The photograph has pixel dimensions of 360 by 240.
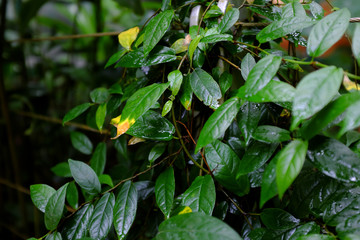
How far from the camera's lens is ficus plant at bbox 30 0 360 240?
0.36 metres

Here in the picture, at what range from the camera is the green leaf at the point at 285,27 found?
0.44 m

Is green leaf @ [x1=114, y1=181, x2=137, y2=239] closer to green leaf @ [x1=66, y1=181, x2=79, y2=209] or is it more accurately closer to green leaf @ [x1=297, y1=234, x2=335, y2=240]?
green leaf @ [x1=66, y1=181, x2=79, y2=209]

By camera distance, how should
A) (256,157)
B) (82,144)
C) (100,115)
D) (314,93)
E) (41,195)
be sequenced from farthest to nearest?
(82,144)
(100,115)
(41,195)
(256,157)
(314,93)

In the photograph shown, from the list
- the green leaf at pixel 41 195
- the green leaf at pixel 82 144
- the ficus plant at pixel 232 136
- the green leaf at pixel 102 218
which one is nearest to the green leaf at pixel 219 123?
the ficus plant at pixel 232 136

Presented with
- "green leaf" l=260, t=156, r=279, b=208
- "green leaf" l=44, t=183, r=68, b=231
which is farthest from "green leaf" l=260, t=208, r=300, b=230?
"green leaf" l=44, t=183, r=68, b=231

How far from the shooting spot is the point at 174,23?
65cm

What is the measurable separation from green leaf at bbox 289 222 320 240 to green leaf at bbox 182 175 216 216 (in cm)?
13

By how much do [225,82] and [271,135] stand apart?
0.49 ft

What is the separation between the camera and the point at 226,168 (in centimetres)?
48

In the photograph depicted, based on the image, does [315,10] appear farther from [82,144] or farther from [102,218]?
[82,144]

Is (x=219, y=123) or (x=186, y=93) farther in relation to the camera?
(x=186, y=93)

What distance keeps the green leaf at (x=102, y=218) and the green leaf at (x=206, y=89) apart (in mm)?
237

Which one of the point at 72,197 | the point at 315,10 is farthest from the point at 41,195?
the point at 315,10

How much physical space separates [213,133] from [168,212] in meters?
0.17
